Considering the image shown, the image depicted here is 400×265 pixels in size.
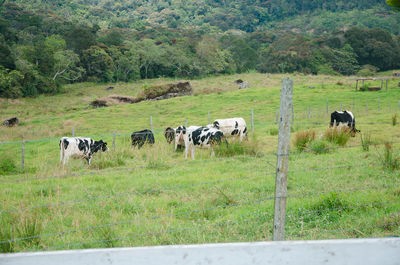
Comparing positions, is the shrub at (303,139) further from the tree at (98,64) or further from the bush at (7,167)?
the tree at (98,64)

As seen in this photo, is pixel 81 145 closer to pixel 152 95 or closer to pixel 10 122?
pixel 10 122

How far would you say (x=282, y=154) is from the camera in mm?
3109

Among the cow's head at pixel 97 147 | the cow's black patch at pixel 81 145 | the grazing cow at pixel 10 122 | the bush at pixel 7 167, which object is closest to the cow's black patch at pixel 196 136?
the cow's head at pixel 97 147

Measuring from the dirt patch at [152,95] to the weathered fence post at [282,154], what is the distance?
32.4 meters

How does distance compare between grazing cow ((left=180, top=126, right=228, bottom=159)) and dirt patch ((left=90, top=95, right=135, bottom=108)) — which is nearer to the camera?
grazing cow ((left=180, top=126, right=228, bottom=159))

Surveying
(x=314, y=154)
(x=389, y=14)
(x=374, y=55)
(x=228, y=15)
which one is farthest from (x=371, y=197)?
(x=228, y=15)

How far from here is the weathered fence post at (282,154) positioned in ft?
10.1

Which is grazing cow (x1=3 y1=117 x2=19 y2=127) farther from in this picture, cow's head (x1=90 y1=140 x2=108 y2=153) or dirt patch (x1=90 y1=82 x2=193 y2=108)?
cow's head (x1=90 y1=140 x2=108 y2=153)

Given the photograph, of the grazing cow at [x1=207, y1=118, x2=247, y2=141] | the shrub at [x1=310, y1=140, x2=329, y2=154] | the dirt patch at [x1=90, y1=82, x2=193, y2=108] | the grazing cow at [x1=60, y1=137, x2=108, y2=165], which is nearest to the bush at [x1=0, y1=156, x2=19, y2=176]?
the grazing cow at [x1=60, y1=137, x2=108, y2=165]

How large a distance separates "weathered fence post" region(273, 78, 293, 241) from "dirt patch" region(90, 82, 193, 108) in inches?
1276

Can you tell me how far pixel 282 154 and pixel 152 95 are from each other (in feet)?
110

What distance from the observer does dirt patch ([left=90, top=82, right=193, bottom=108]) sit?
34469mm

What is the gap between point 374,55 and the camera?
68.6 metres

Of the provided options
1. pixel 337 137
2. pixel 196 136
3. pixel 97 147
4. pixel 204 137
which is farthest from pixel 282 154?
pixel 97 147
